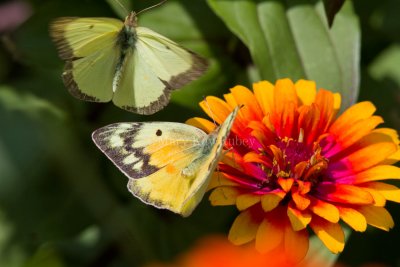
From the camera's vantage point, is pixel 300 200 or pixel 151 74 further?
pixel 151 74

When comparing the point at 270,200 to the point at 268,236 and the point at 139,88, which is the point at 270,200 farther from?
the point at 139,88

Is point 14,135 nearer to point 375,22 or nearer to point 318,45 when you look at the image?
point 318,45

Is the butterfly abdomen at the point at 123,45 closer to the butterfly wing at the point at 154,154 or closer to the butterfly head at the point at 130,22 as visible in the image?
the butterfly head at the point at 130,22

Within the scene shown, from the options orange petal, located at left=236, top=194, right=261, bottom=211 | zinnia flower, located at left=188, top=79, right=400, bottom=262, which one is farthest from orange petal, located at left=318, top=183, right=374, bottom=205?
orange petal, located at left=236, top=194, right=261, bottom=211

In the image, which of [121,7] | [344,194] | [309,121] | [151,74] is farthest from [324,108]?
[121,7]

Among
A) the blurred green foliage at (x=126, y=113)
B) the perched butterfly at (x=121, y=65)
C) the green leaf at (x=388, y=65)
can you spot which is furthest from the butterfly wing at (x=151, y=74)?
the green leaf at (x=388, y=65)

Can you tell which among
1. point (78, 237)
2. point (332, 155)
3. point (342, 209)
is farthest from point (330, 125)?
point (78, 237)
